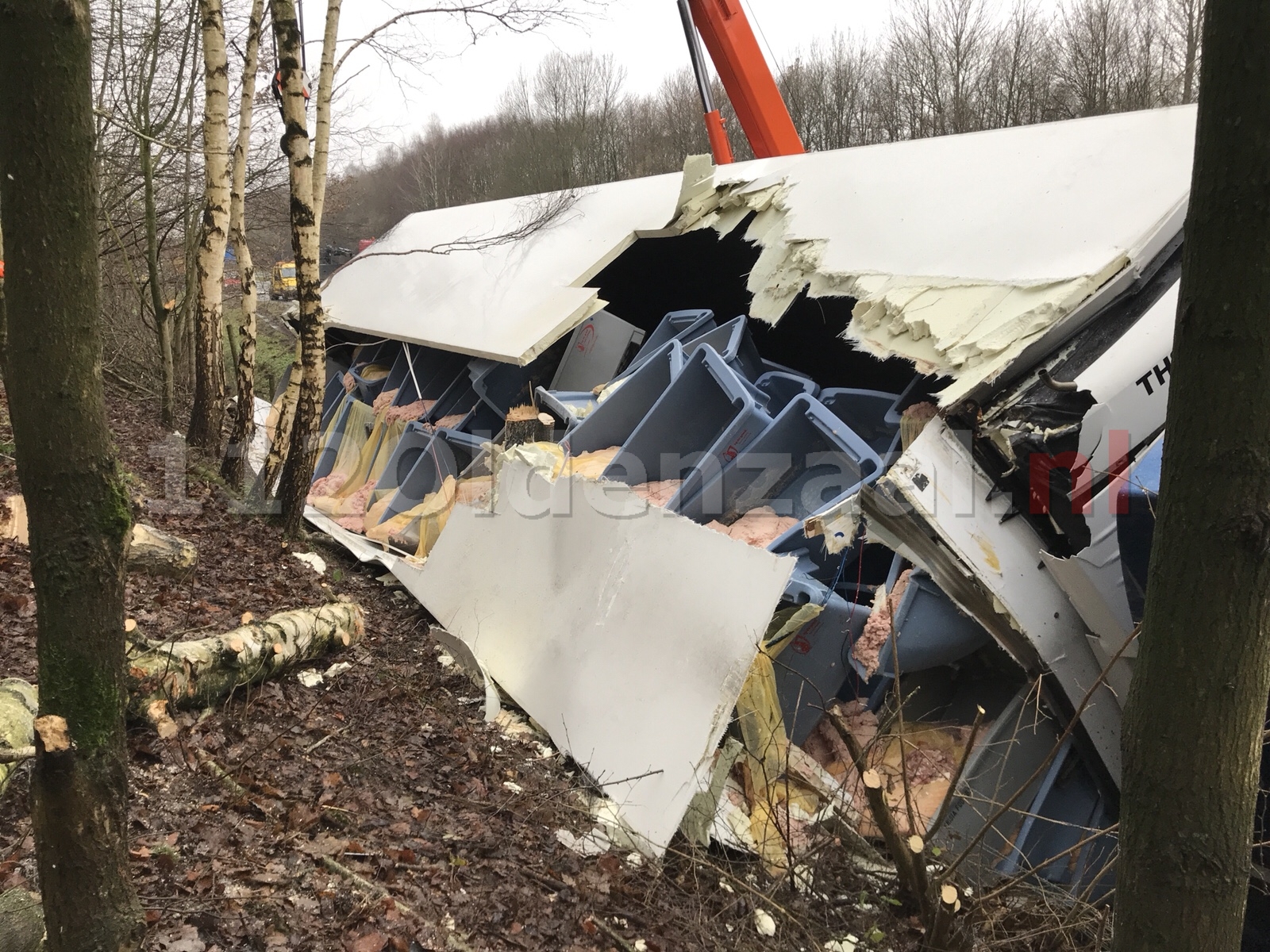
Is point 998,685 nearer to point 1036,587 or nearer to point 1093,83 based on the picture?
point 1036,587

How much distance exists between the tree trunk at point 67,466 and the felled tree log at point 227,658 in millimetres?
1579

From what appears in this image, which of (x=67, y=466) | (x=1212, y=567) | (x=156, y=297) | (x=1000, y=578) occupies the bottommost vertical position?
(x=1000, y=578)

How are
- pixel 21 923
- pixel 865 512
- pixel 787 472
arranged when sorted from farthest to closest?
pixel 787 472
pixel 865 512
pixel 21 923

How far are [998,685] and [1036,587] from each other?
2.51ft

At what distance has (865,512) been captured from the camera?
12.5 ft

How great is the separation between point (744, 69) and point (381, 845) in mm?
8006

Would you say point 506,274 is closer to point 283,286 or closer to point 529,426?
point 529,426

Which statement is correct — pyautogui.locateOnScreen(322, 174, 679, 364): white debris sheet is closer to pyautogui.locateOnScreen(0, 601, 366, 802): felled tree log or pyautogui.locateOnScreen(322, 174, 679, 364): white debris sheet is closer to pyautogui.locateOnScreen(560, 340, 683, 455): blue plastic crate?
pyautogui.locateOnScreen(560, 340, 683, 455): blue plastic crate

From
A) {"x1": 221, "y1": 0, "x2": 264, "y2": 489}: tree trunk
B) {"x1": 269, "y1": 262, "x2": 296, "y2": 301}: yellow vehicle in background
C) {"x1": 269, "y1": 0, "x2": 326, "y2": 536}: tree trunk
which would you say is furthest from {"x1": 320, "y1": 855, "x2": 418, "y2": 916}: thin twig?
{"x1": 269, "y1": 262, "x2": 296, "y2": 301}: yellow vehicle in background

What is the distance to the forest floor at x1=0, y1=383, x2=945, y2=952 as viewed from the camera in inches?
96.0

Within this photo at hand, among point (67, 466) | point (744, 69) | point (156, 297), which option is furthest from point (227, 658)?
point (156, 297)

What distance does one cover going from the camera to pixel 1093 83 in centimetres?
1912

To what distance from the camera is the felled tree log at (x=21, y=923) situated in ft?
6.32

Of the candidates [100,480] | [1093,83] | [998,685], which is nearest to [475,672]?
[998,685]
